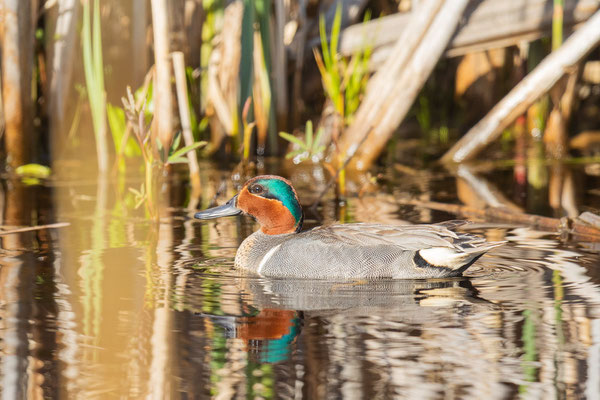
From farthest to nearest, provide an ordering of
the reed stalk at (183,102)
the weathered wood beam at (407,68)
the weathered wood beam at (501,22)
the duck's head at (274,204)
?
the weathered wood beam at (501,22) < the weathered wood beam at (407,68) < the reed stalk at (183,102) < the duck's head at (274,204)

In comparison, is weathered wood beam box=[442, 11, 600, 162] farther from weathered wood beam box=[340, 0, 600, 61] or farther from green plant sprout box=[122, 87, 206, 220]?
green plant sprout box=[122, 87, 206, 220]

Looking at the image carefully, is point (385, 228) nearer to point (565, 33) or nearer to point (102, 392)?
point (102, 392)

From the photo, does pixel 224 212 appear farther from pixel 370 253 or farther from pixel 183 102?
pixel 183 102

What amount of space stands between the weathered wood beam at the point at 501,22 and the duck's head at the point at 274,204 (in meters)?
3.67

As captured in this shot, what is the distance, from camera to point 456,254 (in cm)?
476

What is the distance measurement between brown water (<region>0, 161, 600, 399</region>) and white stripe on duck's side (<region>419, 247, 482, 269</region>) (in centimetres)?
9

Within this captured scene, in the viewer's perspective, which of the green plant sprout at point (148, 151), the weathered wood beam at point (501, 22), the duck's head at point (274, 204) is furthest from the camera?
the weathered wood beam at point (501, 22)

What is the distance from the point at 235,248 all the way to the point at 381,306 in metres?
1.54

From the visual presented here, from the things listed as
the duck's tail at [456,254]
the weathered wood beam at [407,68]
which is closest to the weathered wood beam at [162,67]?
the weathered wood beam at [407,68]

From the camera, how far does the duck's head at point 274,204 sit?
17.5 feet

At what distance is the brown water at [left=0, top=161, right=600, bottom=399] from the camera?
3.38 m

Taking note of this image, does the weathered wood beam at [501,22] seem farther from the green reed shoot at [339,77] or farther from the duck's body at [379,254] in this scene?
the duck's body at [379,254]

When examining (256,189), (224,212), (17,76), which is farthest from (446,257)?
(17,76)

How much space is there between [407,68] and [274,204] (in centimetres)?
346
